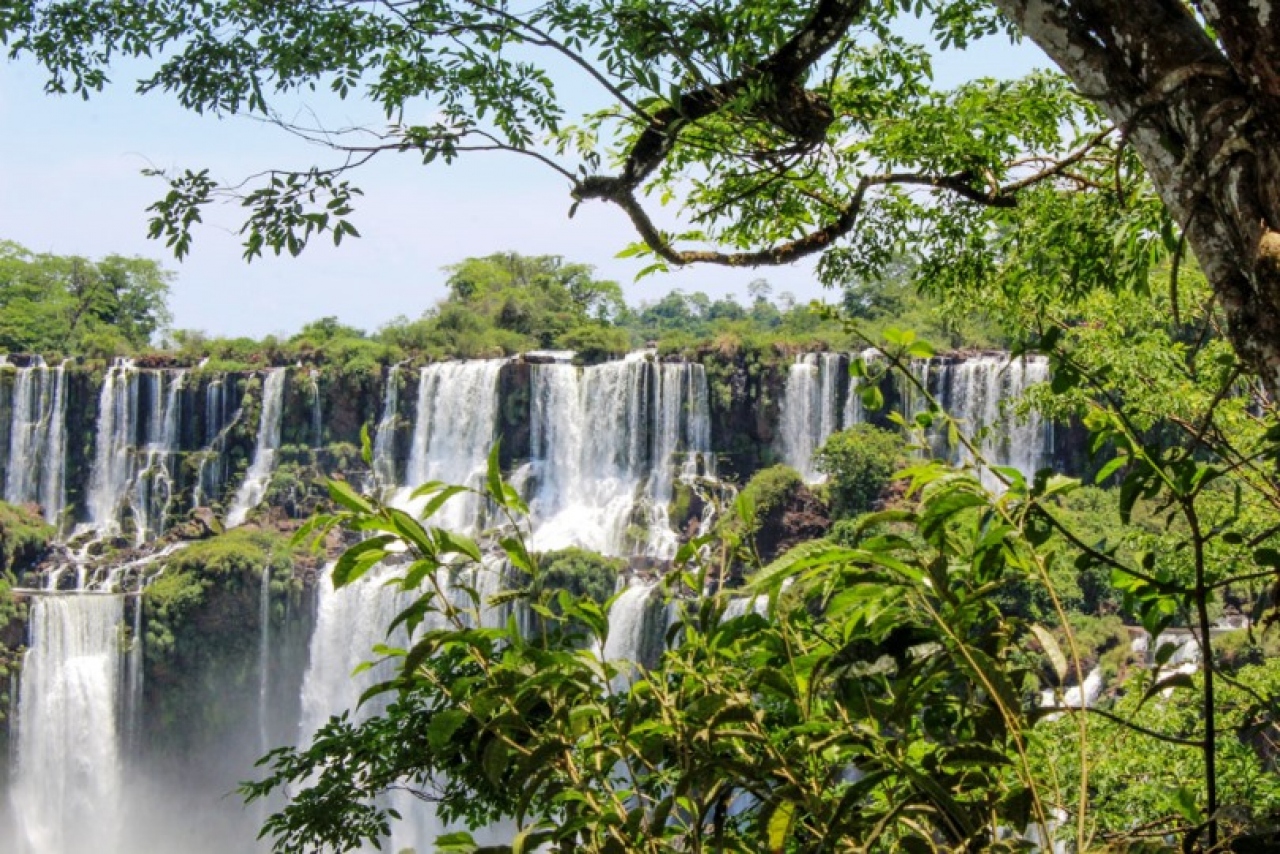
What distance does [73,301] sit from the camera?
92.6 feet

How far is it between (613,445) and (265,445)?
18.6 feet

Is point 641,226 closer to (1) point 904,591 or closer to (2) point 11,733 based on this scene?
(1) point 904,591

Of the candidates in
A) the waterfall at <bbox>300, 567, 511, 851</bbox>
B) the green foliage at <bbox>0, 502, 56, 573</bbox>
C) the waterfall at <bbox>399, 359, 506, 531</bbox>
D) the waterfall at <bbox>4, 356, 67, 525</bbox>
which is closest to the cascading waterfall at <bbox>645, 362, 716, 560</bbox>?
the waterfall at <bbox>399, 359, 506, 531</bbox>

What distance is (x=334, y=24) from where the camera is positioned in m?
2.78

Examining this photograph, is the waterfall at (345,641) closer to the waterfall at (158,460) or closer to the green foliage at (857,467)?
the waterfall at (158,460)

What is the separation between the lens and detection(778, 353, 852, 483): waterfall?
62.6ft

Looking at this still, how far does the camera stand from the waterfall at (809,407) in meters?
19.1

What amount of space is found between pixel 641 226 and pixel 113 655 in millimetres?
17556

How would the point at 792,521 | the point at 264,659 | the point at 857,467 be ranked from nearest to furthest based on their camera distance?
the point at 857,467, the point at 792,521, the point at 264,659

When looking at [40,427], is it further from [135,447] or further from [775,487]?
[775,487]

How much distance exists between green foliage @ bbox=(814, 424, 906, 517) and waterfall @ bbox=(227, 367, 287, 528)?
8.63 meters

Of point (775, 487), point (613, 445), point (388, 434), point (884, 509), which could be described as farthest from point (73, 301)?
point (884, 509)

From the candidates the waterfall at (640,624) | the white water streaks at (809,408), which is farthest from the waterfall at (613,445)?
the waterfall at (640,624)

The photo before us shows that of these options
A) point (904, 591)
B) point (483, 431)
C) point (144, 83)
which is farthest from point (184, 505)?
point (904, 591)
